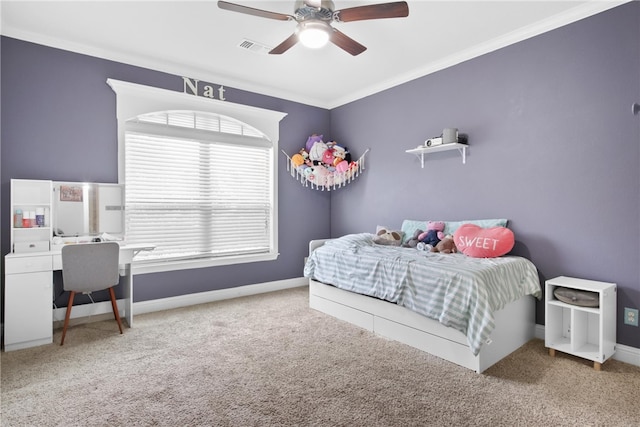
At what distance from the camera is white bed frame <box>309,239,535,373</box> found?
8.02ft

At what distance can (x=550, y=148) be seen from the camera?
115 inches

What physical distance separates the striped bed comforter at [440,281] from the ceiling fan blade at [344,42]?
1.78m

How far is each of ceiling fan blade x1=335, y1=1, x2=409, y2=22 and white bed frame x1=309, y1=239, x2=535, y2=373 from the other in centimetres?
218

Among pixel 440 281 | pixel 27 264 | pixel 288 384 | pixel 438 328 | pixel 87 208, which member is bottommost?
pixel 288 384

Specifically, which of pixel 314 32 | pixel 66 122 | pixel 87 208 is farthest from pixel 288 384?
pixel 66 122

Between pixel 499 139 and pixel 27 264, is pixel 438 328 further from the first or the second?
pixel 27 264

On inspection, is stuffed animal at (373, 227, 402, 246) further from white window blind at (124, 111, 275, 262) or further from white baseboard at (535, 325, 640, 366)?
white baseboard at (535, 325, 640, 366)

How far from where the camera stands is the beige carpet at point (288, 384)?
6.10 feet

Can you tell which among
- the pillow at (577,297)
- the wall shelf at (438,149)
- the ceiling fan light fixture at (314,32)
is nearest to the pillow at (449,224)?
the wall shelf at (438,149)

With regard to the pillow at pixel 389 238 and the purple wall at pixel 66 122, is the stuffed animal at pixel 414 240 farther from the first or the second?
the purple wall at pixel 66 122

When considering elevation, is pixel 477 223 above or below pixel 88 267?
above

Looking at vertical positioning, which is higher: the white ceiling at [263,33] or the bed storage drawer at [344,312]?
the white ceiling at [263,33]

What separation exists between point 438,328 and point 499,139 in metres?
1.91

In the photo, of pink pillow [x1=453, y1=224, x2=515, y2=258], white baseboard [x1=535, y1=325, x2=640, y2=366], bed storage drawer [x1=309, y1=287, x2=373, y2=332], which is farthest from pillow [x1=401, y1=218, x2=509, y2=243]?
white baseboard [x1=535, y1=325, x2=640, y2=366]
